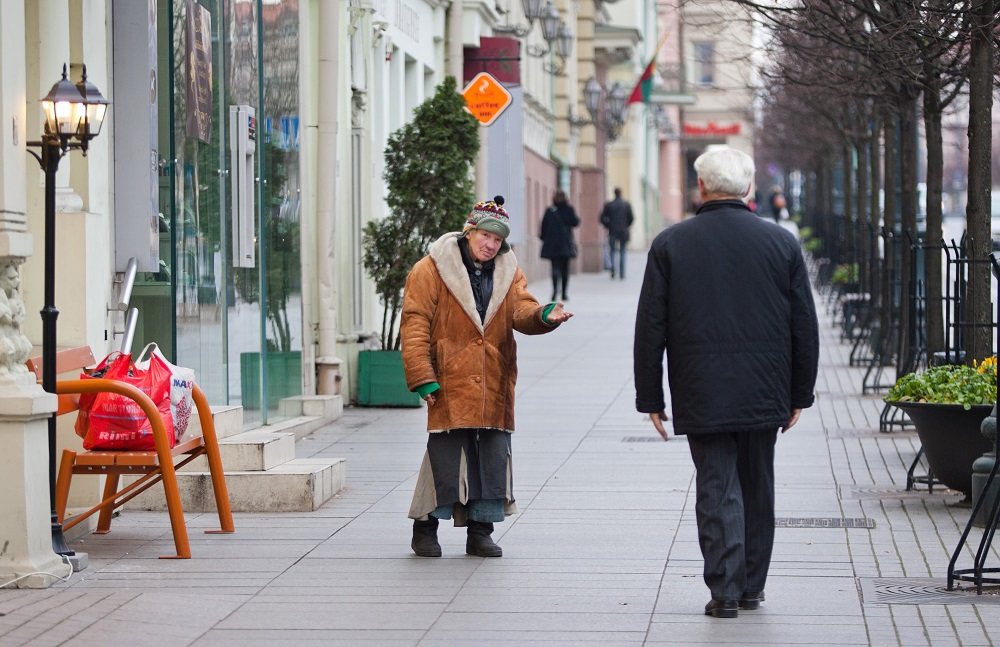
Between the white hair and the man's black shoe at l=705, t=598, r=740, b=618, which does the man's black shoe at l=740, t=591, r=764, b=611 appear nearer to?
the man's black shoe at l=705, t=598, r=740, b=618

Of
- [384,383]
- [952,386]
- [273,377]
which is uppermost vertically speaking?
[952,386]

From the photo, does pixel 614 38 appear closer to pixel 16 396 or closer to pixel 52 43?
pixel 52 43

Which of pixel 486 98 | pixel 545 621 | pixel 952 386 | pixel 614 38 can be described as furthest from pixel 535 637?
pixel 614 38

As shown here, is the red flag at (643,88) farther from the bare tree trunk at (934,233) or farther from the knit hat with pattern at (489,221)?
the knit hat with pattern at (489,221)

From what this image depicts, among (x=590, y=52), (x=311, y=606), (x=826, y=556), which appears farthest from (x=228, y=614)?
(x=590, y=52)

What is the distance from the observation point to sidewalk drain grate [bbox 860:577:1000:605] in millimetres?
7297

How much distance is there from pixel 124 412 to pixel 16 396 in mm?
957

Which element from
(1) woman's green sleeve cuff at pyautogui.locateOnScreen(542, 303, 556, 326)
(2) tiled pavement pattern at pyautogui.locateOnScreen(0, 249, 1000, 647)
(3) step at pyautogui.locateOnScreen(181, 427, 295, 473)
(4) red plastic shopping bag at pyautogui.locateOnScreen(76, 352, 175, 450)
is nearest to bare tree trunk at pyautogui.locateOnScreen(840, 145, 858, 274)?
(2) tiled pavement pattern at pyautogui.locateOnScreen(0, 249, 1000, 647)

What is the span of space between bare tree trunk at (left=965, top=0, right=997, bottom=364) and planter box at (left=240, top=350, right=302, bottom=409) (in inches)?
190

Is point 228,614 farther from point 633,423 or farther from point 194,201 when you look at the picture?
point 633,423

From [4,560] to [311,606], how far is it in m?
1.36

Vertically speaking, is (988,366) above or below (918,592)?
above

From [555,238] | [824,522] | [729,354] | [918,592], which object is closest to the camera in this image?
[729,354]

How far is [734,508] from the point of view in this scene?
691 cm
